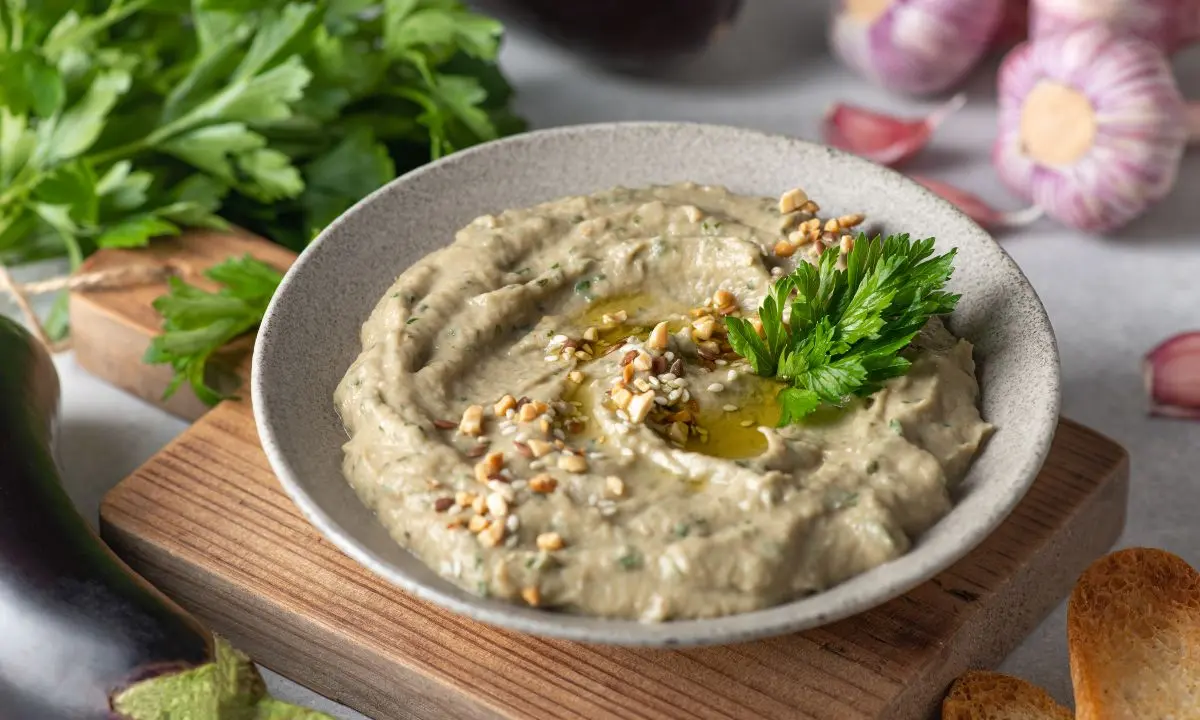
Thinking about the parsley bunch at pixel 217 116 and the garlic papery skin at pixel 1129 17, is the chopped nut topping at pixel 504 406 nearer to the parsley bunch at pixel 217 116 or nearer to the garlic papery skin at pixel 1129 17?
the parsley bunch at pixel 217 116

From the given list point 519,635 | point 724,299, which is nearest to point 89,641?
point 519,635

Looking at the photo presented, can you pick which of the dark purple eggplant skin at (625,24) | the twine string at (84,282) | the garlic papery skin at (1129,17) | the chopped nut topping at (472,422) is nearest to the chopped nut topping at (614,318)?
the chopped nut topping at (472,422)

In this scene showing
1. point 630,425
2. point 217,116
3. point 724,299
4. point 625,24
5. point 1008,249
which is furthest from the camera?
point 625,24

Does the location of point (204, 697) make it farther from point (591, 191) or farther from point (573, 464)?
point (591, 191)

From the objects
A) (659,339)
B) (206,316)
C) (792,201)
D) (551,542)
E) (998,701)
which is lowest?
(998,701)

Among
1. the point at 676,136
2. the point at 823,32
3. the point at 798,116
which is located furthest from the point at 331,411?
the point at 823,32

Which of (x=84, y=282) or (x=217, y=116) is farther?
(x=217, y=116)
